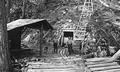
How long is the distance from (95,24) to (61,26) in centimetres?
431

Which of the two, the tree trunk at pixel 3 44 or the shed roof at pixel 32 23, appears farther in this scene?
the shed roof at pixel 32 23

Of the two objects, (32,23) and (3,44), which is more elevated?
(32,23)

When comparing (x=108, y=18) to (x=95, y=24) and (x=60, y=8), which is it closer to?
(x=95, y=24)

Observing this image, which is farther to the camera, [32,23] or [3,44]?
[32,23]

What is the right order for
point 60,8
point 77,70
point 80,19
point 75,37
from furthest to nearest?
point 60,8 → point 80,19 → point 75,37 → point 77,70

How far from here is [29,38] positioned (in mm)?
22891

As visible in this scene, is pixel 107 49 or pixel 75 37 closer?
pixel 107 49

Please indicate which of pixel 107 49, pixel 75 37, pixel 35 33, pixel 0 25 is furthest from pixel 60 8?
pixel 0 25

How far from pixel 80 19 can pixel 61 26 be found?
8.43 feet

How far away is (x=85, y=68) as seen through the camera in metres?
9.80

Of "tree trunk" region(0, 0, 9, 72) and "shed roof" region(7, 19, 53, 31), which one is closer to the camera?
"tree trunk" region(0, 0, 9, 72)

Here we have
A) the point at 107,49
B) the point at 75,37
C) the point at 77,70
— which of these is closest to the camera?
the point at 77,70

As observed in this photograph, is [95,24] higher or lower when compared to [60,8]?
lower

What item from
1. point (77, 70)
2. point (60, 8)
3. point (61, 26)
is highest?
point (60, 8)
